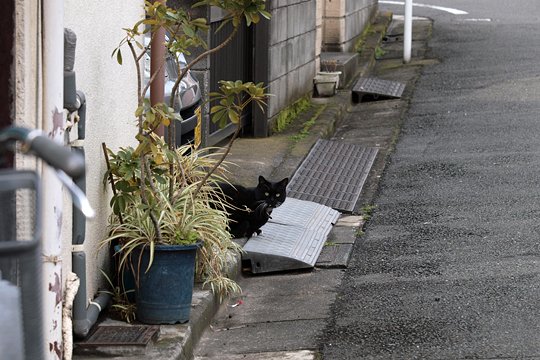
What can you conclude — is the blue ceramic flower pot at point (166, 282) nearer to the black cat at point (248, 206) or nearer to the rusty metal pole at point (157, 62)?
the rusty metal pole at point (157, 62)

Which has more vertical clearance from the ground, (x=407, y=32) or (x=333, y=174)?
(x=407, y=32)

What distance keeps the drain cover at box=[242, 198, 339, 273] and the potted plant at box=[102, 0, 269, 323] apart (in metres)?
0.88

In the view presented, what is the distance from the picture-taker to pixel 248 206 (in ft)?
25.8

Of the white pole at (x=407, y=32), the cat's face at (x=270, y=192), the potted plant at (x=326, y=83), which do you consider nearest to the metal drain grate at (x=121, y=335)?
the cat's face at (x=270, y=192)

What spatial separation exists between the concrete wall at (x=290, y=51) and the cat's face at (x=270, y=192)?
376 cm

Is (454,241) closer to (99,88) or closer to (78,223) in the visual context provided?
(99,88)

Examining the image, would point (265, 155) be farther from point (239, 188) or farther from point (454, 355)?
point (454, 355)

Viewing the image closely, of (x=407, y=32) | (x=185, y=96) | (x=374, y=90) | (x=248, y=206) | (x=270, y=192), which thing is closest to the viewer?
(x=248, y=206)

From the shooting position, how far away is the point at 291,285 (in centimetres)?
736

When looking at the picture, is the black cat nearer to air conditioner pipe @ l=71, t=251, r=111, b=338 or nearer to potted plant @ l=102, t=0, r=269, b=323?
potted plant @ l=102, t=0, r=269, b=323

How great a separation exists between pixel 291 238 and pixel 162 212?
2026 millimetres

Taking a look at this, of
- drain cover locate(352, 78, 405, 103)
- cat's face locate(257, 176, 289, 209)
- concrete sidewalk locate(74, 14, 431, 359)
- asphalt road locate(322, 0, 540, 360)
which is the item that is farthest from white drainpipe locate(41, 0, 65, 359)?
drain cover locate(352, 78, 405, 103)

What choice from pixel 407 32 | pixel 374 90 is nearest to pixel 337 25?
pixel 407 32

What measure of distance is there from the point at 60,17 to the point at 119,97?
169cm
